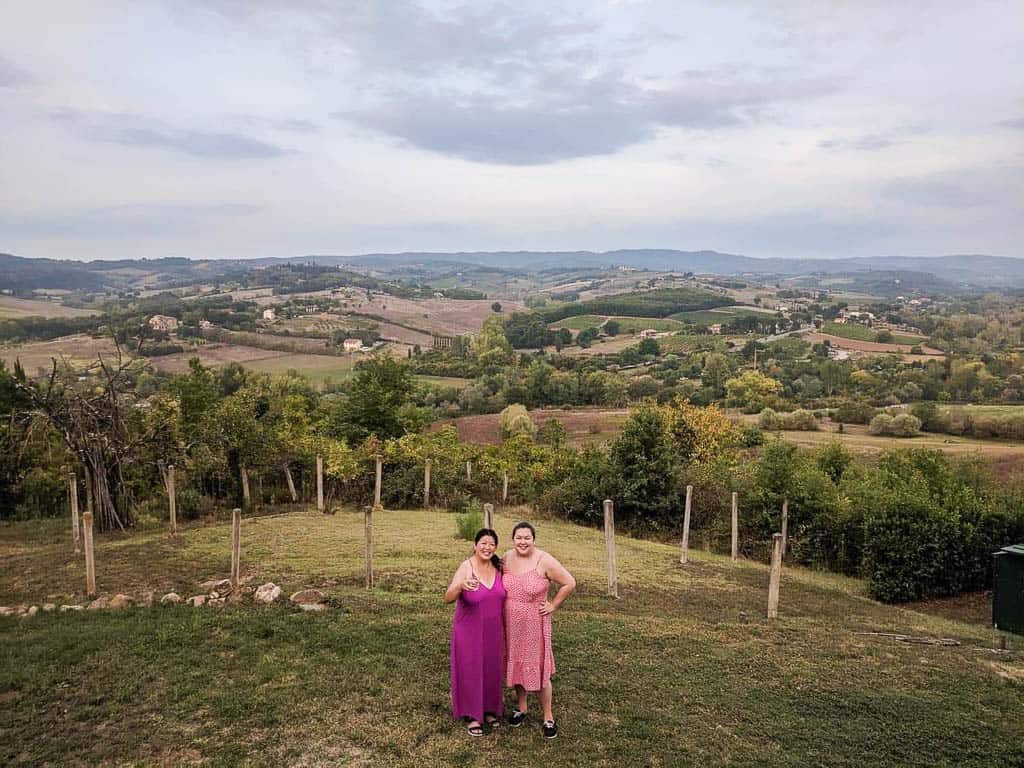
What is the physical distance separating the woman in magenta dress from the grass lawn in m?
118

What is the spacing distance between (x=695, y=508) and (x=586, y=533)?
334 centimetres

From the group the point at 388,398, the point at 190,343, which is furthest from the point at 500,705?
the point at 190,343

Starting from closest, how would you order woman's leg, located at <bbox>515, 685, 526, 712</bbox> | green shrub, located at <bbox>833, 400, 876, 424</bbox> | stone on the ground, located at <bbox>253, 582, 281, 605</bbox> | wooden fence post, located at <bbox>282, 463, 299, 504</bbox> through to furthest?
woman's leg, located at <bbox>515, 685, 526, 712</bbox>
stone on the ground, located at <bbox>253, 582, 281, 605</bbox>
wooden fence post, located at <bbox>282, 463, 299, 504</bbox>
green shrub, located at <bbox>833, 400, 876, 424</bbox>

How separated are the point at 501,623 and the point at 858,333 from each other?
126 m

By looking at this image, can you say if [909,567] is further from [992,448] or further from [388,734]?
[992,448]

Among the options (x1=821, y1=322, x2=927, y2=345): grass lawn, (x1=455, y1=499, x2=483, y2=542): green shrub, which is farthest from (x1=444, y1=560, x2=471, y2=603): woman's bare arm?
(x1=821, y1=322, x2=927, y2=345): grass lawn

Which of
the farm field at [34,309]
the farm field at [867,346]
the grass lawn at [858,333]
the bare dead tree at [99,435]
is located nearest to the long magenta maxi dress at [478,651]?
the bare dead tree at [99,435]

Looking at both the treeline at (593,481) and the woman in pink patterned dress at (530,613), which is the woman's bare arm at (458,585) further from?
the treeline at (593,481)

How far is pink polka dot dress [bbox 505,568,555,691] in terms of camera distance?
5.64 m

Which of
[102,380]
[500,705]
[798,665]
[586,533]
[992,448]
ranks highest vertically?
[102,380]

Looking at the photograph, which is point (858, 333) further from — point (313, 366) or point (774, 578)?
point (774, 578)

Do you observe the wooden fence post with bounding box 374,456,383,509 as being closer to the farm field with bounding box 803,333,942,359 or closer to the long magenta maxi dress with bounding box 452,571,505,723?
the long magenta maxi dress with bounding box 452,571,505,723

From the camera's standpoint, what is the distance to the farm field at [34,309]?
278ft

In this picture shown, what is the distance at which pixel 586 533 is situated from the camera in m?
17.5
